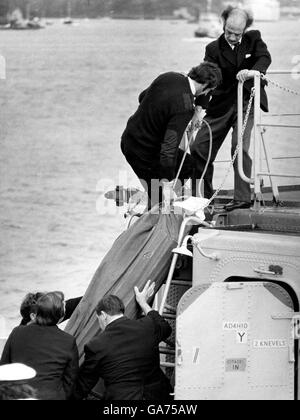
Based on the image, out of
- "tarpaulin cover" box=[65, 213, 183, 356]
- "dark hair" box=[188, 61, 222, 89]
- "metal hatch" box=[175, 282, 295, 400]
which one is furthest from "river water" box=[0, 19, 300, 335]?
"metal hatch" box=[175, 282, 295, 400]

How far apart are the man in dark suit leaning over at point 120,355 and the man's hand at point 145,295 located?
221 mm

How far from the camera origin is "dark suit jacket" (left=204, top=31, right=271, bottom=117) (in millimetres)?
8844

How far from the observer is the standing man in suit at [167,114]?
25.7ft

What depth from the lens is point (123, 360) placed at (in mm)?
7297

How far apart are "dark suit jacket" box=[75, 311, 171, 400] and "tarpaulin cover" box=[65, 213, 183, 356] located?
375mm

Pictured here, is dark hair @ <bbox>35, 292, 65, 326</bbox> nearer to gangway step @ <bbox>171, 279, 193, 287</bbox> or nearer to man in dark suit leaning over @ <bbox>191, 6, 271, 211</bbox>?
gangway step @ <bbox>171, 279, 193, 287</bbox>

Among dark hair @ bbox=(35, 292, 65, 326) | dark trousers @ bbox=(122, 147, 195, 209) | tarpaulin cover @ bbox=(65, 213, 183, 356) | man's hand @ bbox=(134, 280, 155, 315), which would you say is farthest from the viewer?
dark trousers @ bbox=(122, 147, 195, 209)

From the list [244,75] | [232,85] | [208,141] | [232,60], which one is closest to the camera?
[244,75]

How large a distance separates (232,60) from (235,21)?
351 millimetres

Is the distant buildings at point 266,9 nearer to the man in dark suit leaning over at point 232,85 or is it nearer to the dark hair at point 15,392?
the man in dark suit leaning over at point 232,85

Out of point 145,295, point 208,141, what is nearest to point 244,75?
point 208,141

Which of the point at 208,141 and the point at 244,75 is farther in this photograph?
the point at 208,141

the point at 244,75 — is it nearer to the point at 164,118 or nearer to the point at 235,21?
the point at 235,21

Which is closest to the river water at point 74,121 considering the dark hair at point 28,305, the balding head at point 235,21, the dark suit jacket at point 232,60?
the dark suit jacket at point 232,60
